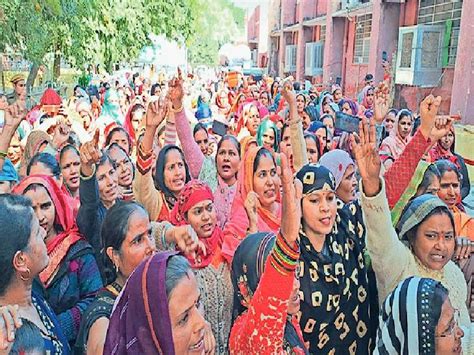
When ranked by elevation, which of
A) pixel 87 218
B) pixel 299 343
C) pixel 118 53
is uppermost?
pixel 118 53

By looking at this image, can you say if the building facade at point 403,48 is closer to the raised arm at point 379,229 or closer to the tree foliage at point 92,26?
the tree foliage at point 92,26

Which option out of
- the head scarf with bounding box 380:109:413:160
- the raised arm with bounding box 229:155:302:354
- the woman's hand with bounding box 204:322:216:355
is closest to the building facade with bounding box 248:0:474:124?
the head scarf with bounding box 380:109:413:160

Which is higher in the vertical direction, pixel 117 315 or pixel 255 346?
pixel 117 315

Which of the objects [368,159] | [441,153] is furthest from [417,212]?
[441,153]

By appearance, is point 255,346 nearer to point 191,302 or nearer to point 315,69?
point 191,302

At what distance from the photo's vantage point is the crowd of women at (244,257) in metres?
1.72

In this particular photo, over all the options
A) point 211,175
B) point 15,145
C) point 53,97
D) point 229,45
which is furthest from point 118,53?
point 229,45

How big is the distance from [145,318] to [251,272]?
57 centimetres

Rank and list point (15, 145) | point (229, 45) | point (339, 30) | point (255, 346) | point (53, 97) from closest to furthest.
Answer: point (255, 346), point (15, 145), point (53, 97), point (339, 30), point (229, 45)

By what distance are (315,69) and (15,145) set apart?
51.2 feet

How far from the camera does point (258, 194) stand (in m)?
3.29

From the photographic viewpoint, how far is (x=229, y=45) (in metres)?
40.1

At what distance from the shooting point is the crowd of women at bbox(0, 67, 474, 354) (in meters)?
1.72

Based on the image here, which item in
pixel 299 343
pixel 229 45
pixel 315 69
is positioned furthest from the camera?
pixel 229 45
